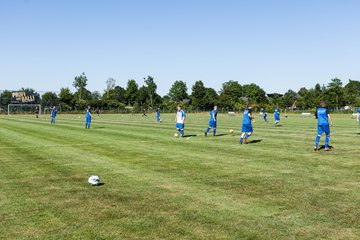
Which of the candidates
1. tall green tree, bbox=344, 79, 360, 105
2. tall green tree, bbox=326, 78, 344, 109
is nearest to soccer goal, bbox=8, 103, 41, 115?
tall green tree, bbox=326, 78, 344, 109

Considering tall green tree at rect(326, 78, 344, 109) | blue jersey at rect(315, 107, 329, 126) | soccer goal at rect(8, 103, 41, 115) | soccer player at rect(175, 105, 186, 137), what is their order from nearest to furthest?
blue jersey at rect(315, 107, 329, 126) < soccer player at rect(175, 105, 186, 137) < soccer goal at rect(8, 103, 41, 115) < tall green tree at rect(326, 78, 344, 109)

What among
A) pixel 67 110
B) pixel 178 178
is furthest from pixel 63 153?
pixel 67 110

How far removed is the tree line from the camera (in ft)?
377

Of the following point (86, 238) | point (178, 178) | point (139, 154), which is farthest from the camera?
point (139, 154)

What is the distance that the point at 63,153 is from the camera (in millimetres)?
15867

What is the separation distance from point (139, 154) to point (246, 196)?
7851mm

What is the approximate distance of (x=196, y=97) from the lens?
146 metres

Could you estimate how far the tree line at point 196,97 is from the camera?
11500 centimetres

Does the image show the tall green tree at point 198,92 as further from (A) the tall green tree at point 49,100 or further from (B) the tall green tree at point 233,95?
(A) the tall green tree at point 49,100

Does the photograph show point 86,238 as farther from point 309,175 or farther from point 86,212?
point 309,175

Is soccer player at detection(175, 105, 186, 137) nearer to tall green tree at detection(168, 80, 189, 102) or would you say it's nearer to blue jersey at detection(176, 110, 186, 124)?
blue jersey at detection(176, 110, 186, 124)

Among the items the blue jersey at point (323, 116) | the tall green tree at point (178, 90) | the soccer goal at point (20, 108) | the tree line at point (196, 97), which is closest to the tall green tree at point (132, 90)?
the tree line at point (196, 97)

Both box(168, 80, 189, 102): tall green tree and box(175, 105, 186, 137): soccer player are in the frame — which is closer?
box(175, 105, 186, 137): soccer player

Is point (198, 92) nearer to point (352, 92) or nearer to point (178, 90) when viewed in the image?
point (178, 90)
